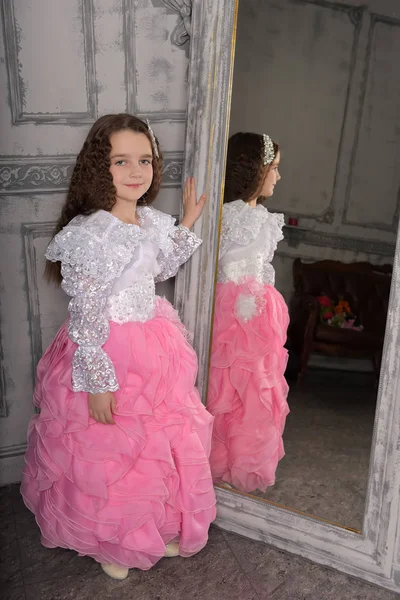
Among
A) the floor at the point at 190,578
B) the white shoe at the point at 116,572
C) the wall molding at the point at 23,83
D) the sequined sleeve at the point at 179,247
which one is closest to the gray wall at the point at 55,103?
the wall molding at the point at 23,83

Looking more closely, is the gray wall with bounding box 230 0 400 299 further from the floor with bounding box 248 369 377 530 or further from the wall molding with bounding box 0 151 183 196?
the wall molding with bounding box 0 151 183 196

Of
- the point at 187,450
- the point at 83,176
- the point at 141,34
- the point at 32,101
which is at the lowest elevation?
the point at 187,450

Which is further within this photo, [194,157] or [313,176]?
[194,157]

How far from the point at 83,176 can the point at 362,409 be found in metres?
1.16

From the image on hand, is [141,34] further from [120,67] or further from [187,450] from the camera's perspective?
[187,450]

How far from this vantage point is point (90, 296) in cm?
184

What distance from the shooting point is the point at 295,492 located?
217cm

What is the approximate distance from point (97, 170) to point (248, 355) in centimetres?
80

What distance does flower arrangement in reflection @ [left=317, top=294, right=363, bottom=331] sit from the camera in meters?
1.96

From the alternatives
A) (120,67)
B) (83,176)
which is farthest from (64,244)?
(120,67)

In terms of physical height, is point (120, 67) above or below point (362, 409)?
above

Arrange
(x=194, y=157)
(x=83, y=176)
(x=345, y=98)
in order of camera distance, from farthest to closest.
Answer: (x=194, y=157), (x=83, y=176), (x=345, y=98)

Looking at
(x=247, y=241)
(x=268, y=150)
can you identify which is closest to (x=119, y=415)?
(x=247, y=241)

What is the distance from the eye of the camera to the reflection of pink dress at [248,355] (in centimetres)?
205
